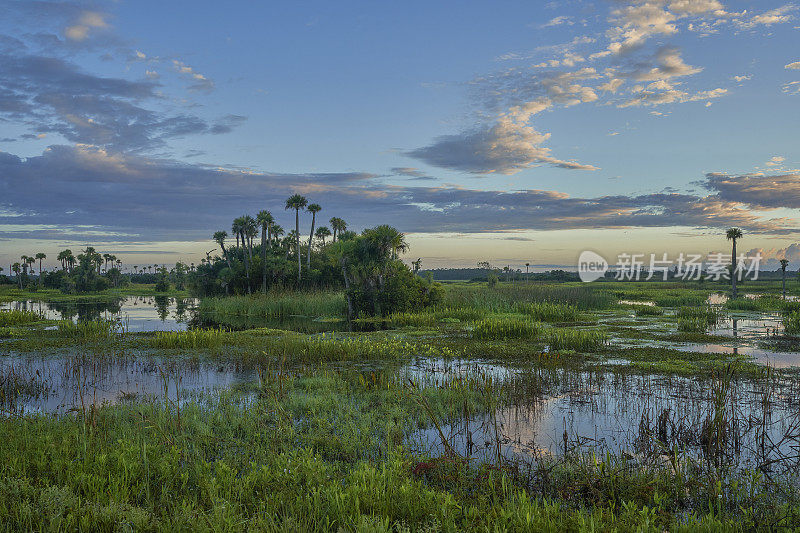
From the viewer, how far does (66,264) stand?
3829 inches

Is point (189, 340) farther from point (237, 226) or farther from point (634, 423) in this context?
point (237, 226)

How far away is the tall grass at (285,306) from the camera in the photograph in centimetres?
3212

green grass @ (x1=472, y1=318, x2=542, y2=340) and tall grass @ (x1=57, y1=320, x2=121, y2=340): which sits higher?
green grass @ (x1=472, y1=318, x2=542, y2=340)

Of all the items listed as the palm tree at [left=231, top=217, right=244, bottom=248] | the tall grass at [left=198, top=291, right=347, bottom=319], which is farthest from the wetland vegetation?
the palm tree at [left=231, top=217, right=244, bottom=248]

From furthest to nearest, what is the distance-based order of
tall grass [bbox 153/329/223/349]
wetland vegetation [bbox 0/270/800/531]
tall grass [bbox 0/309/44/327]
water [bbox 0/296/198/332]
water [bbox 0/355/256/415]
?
water [bbox 0/296/198/332] < tall grass [bbox 0/309/44/327] < tall grass [bbox 153/329/223/349] < water [bbox 0/355/256/415] < wetland vegetation [bbox 0/270/800/531]

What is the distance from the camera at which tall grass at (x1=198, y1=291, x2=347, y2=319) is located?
32.1m

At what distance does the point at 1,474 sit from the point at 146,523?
223 cm

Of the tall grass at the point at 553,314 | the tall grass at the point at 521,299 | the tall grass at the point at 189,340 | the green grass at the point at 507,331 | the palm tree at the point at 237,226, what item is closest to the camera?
the tall grass at the point at 189,340

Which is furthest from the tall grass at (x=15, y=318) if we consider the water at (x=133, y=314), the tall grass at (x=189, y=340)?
the tall grass at (x=189, y=340)

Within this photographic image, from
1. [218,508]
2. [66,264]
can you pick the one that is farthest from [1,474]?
[66,264]

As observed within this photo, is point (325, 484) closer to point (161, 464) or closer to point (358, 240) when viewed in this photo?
point (161, 464)

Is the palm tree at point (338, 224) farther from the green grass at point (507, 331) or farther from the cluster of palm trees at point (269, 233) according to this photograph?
the green grass at point (507, 331)

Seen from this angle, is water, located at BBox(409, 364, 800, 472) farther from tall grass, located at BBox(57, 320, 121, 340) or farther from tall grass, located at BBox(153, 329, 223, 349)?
tall grass, located at BBox(57, 320, 121, 340)

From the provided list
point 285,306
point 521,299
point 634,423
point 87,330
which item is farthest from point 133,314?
point 634,423
